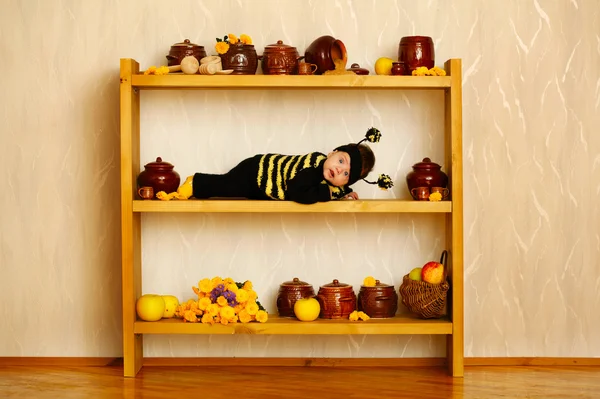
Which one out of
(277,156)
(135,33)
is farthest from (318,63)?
(135,33)

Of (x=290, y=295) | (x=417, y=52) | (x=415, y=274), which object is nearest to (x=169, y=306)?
(x=290, y=295)

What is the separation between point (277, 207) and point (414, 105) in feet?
2.66

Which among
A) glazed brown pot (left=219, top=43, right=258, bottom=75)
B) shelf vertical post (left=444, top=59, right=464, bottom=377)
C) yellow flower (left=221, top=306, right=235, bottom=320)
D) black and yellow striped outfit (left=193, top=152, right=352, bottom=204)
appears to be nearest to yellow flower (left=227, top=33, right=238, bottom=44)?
glazed brown pot (left=219, top=43, right=258, bottom=75)

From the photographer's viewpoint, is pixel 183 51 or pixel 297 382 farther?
pixel 183 51

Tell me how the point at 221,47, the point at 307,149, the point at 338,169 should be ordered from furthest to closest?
1. the point at 307,149
2. the point at 221,47
3. the point at 338,169

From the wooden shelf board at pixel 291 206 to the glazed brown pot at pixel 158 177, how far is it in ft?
0.28

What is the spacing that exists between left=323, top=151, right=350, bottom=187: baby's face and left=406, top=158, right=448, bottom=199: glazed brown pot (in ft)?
0.96

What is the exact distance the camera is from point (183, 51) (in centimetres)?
333

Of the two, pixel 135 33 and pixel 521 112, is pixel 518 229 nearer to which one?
pixel 521 112

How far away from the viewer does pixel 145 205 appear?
10.6 ft

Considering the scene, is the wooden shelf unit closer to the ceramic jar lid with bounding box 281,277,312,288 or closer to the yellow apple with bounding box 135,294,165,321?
the yellow apple with bounding box 135,294,165,321

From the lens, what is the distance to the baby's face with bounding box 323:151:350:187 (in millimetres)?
3195

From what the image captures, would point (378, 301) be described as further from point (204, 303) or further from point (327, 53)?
point (327, 53)

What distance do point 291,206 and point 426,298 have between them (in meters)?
0.67
